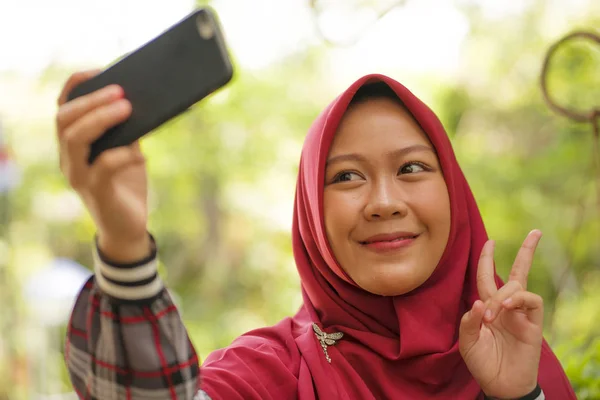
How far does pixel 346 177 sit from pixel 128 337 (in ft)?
1.85

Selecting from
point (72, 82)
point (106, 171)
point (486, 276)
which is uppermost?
point (72, 82)

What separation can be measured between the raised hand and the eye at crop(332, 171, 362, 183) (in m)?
0.52

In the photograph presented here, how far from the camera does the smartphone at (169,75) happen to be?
2.56 feet

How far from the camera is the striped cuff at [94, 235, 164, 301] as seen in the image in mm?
816

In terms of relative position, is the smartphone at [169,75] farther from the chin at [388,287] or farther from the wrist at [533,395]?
the wrist at [533,395]

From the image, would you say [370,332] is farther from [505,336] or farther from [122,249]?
[122,249]

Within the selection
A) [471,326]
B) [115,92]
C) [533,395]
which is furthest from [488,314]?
[115,92]

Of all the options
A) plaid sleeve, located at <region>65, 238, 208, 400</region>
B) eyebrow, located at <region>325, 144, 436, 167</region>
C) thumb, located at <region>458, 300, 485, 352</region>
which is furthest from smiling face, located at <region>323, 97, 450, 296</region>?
plaid sleeve, located at <region>65, 238, 208, 400</region>

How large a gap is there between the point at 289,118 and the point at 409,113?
4275 millimetres

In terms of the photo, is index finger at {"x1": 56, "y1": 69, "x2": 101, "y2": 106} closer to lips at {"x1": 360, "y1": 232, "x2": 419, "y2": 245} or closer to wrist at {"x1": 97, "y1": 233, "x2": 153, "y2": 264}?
wrist at {"x1": 97, "y1": 233, "x2": 153, "y2": 264}

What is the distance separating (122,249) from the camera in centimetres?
81

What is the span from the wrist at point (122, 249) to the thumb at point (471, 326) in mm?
582

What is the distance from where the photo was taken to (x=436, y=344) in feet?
3.96

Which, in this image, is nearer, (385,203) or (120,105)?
(120,105)
